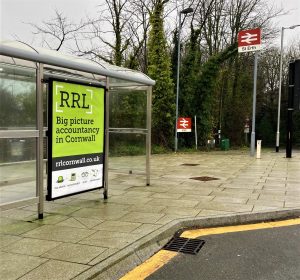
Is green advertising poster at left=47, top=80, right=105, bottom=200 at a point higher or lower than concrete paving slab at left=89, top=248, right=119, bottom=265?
higher

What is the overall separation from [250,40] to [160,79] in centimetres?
545

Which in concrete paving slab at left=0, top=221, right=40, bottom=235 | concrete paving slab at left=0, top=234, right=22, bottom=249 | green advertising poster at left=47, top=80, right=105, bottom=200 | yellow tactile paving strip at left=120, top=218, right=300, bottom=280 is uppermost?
green advertising poster at left=47, top=80, right=105, bottom=200

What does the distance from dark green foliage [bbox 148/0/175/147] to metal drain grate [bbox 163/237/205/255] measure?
1618 cm

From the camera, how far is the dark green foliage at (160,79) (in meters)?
21.4

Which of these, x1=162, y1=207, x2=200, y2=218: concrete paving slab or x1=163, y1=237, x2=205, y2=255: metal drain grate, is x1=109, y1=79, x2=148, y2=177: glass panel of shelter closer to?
x1=162, y1=207, x2=200, y2=218: concrete paving slab

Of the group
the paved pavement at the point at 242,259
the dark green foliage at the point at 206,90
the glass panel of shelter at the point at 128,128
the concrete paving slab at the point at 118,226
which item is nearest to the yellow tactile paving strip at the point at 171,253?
the paved pavement at the point at 242,259

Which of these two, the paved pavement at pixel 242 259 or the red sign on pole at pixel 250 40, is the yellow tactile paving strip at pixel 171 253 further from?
the red sign on pole at pixel 250 40

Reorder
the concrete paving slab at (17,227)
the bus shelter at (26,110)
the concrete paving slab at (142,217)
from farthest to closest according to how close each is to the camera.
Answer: the concrete paving slab at (142,217)
the bus shelter at (26,110)
the concrete paving slab at (17,227)

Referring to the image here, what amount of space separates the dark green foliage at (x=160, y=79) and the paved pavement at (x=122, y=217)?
11282 millimetres

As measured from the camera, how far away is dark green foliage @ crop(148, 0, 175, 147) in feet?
70.1

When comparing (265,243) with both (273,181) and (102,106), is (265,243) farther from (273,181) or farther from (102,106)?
(273,181)

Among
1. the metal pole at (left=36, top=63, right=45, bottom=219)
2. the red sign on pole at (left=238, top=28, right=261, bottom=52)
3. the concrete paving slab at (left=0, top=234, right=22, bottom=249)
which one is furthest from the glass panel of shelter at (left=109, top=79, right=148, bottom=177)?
the red sign on pole at (left=238, top=28, right=261, bottom=52)

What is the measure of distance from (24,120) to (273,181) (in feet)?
21.4

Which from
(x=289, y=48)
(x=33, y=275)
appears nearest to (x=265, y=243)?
(x=33, y=275)
